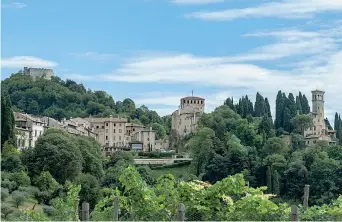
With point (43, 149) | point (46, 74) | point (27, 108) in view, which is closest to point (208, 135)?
point (43, 149)

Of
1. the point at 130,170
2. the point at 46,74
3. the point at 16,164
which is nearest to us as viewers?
the point at 130,170

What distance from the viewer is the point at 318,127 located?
220 feet

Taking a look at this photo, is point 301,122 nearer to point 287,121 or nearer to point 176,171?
point 287,121

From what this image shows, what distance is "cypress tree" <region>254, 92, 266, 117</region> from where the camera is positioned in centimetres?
6588

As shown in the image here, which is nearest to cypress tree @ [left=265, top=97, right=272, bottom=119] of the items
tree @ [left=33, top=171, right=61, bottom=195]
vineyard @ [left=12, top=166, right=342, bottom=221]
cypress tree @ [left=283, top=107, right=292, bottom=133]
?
cypress tree @ [left=283, top=107, right=292, bottom=133]

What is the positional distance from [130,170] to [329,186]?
37426 mm

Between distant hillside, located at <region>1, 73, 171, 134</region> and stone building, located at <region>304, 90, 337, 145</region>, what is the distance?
1614 centimetres

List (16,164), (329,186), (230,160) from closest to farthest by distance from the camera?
(16,164) < (329,186) < (230,160)

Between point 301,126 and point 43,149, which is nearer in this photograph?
point 43,149

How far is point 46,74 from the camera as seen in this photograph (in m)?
95.2

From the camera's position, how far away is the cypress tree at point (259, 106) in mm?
65875

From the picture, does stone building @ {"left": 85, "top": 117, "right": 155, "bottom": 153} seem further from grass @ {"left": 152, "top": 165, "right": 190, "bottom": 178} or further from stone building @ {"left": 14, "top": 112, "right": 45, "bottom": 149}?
stone building @ {"left": 14, "top": 112, "right": 45, "bottom": 149}

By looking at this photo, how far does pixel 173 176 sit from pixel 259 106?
56.3 m

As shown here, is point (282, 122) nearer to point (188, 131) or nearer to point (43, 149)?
point (188, 131)
